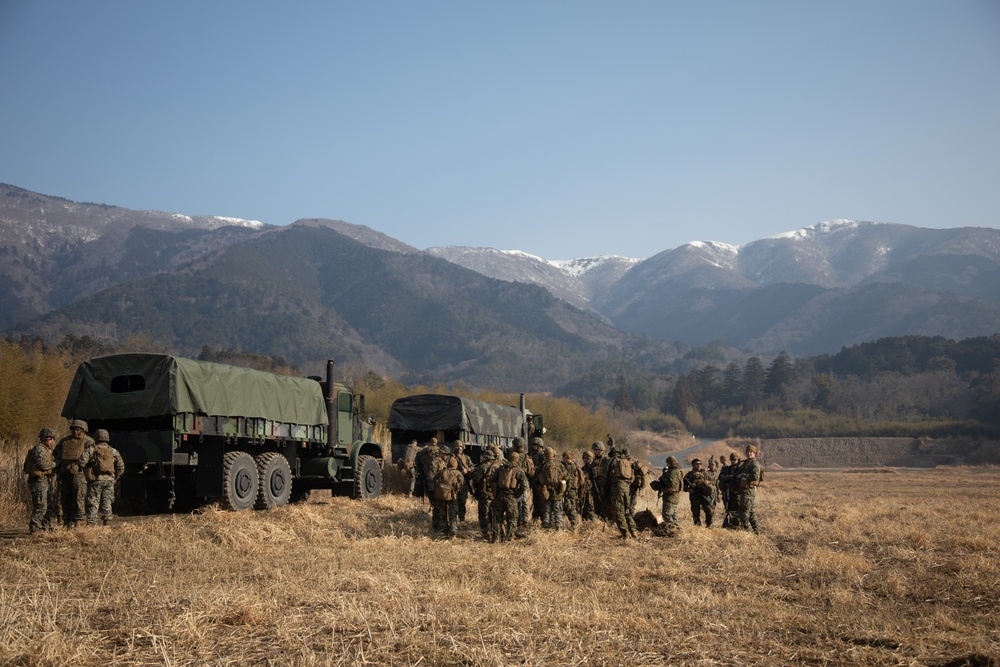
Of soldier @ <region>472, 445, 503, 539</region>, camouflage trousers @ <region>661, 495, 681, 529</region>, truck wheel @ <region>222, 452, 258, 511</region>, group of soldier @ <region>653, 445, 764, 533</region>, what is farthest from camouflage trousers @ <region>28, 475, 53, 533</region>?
camouflage trousers @ <region>661, 495, 681, 529</region>

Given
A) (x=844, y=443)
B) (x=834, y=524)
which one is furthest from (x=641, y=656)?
(x=844, y=443)

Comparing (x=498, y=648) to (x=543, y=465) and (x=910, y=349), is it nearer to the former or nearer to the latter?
(x=543, y=465)

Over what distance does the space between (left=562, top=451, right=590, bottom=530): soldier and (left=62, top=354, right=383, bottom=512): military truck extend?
5.80 m

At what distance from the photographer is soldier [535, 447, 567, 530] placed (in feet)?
49.2

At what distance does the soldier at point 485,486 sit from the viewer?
14664mm

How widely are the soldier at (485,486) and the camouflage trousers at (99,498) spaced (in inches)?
239

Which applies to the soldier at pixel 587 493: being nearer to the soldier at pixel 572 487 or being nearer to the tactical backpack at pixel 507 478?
the soldier at pixel 572 487

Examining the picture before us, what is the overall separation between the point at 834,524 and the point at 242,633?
13.9 m

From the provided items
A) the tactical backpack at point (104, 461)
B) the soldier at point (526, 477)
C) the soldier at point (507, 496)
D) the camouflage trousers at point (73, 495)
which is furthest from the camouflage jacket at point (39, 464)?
the soldier at point (526, 477)

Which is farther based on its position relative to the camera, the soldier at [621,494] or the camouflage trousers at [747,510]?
the camouflage trousers at [747,510]

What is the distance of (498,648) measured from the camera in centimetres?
695

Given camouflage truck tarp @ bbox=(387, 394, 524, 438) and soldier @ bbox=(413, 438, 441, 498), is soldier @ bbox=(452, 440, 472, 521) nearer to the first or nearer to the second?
soldier @ bbox=(413, 438, 441, 498)

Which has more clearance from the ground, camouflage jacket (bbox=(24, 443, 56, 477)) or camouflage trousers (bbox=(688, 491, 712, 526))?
camouflage jacket (bbox=(24, 443, 56, 477))

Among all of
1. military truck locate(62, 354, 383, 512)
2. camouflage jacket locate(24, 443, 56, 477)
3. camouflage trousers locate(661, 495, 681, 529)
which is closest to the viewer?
camouflage jacket locate(24, 443, 56, 477)
